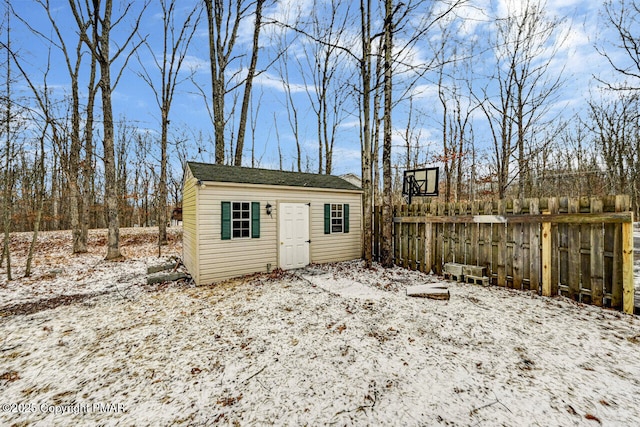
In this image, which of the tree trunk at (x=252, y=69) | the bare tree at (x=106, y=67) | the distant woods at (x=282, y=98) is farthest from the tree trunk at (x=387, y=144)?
the bare tree at (x=106, y=67)

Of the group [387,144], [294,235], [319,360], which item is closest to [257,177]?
[294,235]

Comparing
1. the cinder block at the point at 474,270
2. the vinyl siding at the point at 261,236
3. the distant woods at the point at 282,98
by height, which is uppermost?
the distant woods at the point at 282,98

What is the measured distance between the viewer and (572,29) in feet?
32.0

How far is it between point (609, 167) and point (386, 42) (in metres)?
21.6

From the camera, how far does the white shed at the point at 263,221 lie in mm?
6707

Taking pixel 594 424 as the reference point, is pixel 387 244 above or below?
above

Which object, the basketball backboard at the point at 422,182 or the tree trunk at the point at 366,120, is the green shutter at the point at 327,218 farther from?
the basketball backboard at the point at 422,182

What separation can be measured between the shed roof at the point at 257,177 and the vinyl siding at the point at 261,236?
0.20 m

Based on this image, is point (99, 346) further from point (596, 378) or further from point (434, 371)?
point (596, 378)

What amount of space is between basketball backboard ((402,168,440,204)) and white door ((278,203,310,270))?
3461mm

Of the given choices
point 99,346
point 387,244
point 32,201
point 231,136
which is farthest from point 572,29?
point 32,201

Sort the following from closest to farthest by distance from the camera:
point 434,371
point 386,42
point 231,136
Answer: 1. point 434,371
2. point 386,42
3. point 231,136

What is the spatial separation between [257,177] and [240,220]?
1493 mm

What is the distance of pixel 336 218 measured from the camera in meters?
8.99
